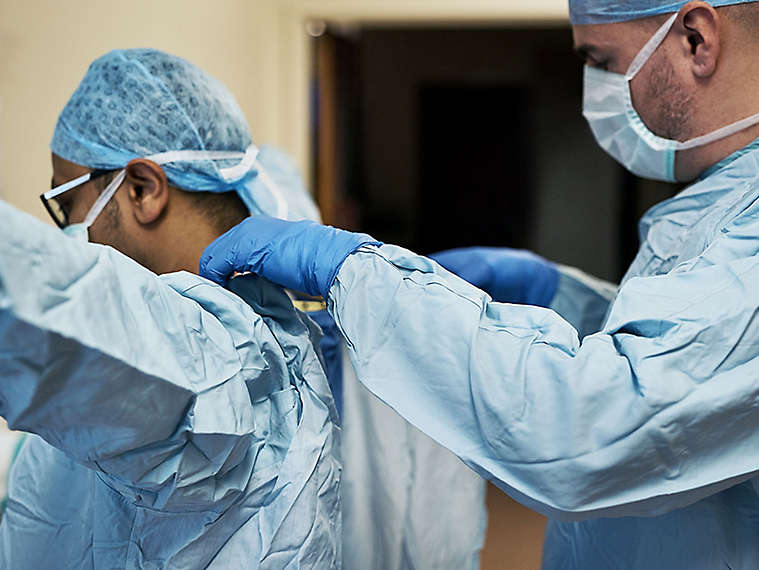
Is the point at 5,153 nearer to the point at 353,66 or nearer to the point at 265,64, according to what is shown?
the point at 265,64

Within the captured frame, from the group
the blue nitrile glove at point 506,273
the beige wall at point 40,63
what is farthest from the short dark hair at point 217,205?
the beige wall at point 40,63

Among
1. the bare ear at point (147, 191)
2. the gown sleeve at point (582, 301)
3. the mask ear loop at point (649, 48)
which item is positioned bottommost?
the gown sleeve at point (582, 301)

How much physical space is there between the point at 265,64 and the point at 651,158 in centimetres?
217

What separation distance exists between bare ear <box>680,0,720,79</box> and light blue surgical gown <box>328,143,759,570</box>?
256mm

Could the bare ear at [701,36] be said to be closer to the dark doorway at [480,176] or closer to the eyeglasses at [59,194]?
the eyeglasses at [59,194]

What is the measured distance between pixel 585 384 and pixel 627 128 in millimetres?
617

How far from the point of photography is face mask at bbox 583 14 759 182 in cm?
115

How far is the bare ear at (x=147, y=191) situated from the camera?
1.02 metres

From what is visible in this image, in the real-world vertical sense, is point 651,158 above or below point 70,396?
above

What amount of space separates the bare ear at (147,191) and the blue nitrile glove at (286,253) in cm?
14

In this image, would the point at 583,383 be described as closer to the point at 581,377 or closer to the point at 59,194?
the point at 581,377

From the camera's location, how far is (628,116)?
1211mm

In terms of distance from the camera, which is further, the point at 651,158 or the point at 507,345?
the point at 651,158

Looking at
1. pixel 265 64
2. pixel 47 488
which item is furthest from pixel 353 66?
pixel 47 488
